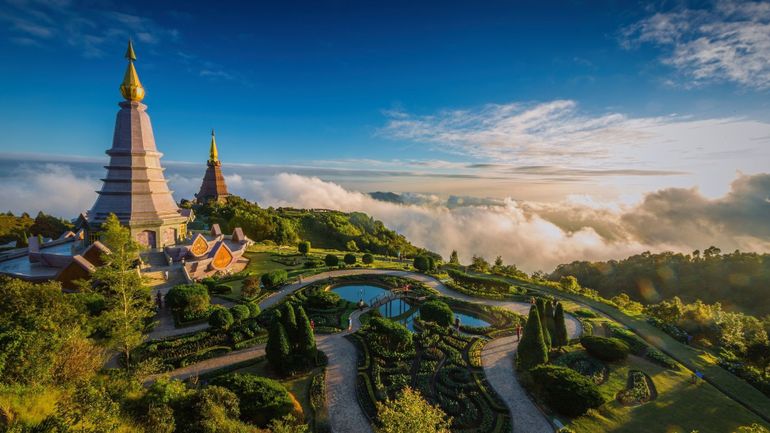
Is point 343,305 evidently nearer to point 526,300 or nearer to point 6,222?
point 526,300

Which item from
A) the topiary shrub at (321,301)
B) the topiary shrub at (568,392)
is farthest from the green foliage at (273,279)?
the topiary shrub at (568,392)

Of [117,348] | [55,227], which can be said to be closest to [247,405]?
[117,348]

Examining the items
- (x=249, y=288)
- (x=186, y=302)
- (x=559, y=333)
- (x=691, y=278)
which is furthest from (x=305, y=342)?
(x=691, y=278)

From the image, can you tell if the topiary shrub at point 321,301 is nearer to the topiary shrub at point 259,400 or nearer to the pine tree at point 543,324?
the topiary shrub at point 259,400

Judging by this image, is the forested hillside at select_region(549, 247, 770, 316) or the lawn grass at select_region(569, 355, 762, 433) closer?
the lawn grass at select_region(569, 355, 762, 433)

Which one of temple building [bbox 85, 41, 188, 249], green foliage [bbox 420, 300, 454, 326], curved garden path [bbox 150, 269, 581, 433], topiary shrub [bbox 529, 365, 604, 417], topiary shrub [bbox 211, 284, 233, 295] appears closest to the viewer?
curved garden path [bbox 150, 269, 581, 433]

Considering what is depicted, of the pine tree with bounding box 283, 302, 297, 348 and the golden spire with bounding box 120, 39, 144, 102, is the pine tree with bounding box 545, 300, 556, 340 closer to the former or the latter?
the pine tree with bounding box 283, 302, 297, 348

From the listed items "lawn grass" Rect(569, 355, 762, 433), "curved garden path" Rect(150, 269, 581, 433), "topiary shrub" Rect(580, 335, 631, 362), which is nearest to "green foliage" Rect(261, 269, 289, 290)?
"curved garden path" Rect(150, 269, 581, 433)
